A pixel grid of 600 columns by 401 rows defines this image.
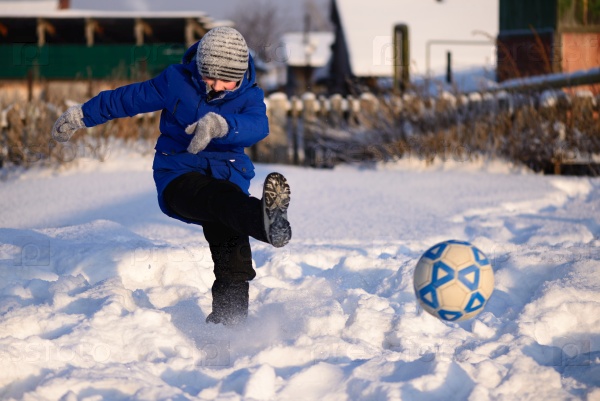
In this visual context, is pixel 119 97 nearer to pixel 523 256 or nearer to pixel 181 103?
pixel 181 103

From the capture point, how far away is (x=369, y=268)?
5.12m

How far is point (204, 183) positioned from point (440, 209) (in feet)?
12.7

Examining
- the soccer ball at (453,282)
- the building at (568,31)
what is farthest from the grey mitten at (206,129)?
the building at (568,31)

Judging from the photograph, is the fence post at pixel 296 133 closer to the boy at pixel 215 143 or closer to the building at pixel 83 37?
the boy at pixel 215 143

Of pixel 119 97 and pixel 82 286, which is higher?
pixel 119 97

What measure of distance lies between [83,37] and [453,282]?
106ft

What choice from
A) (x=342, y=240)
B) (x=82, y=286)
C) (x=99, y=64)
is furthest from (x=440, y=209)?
(x=99, y=64)

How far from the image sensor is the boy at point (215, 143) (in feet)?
12.4

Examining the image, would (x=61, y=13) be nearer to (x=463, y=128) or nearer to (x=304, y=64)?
(x=304, y=64)

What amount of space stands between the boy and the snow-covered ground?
0.31 meters

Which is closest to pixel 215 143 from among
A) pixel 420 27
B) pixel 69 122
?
pixel 69 122

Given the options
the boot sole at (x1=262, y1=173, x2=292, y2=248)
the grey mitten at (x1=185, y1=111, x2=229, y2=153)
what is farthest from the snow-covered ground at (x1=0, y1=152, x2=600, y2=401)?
the grey mitten at (x1=185, y1=111, x2=229, y2=153)

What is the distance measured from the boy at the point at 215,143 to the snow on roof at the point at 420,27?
850 inches

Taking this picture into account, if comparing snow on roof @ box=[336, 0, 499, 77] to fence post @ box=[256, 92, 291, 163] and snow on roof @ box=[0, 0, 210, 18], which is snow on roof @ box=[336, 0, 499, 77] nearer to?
snow on roof @ box=[0, 0, 210, 18]
